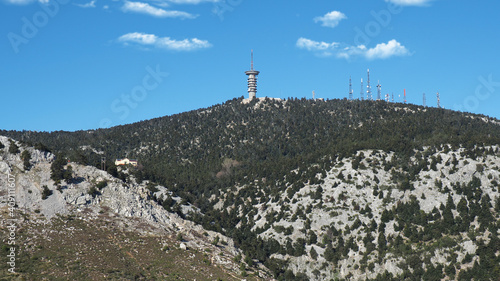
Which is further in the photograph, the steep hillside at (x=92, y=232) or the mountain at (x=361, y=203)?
the mountain at (x=361, y=203)

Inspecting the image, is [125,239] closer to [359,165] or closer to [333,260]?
[333,260]

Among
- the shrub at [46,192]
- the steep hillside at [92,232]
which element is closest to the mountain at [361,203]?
the steep hillside at [92,232]

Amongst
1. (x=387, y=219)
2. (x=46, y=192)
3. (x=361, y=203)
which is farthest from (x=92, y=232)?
(x=387, y=219)

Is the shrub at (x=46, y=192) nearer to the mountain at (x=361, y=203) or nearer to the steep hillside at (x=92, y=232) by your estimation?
the steep hillside at (x=92, y=232)

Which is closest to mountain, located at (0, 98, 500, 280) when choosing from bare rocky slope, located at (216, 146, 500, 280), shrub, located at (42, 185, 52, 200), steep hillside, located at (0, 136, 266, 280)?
bare rocky slope, located at (216, 146, 500, 280)

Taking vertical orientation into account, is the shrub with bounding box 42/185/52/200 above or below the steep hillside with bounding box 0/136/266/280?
above

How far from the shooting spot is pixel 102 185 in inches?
4535

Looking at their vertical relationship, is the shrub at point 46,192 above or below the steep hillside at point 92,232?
above

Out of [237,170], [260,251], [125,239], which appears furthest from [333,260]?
[237,170]

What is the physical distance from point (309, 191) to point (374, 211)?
18.1m

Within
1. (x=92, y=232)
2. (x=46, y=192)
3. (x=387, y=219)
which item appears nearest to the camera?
(x=92, y=232)

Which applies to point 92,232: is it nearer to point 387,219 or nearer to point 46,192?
point 46,192

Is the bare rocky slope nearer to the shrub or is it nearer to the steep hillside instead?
the steep hillside

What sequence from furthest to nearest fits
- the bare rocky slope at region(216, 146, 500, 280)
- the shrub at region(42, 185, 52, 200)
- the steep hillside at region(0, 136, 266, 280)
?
1. the bare rocky slope at region(216, 146, 500, 280)
2. the shrub at region(42, 185, 52, 200)
3. the steep hillside at region(0, 136, 266, 280)
